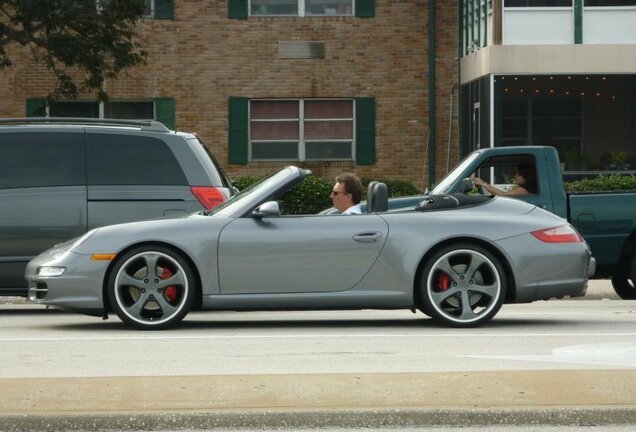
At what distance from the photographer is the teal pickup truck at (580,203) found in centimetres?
1606

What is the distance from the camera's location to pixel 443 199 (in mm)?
12148

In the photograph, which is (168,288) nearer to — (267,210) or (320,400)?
(267,210)

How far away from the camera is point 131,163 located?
46.7 feet

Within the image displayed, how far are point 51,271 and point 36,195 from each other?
87.6 inches

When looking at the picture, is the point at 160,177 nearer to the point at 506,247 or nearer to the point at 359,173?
the point at 506,247

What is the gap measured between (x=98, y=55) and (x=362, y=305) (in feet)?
51.5

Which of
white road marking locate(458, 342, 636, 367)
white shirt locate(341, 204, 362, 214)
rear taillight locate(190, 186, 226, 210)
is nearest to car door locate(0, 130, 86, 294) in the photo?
rear taillight locate(190, 186, 226, 210)

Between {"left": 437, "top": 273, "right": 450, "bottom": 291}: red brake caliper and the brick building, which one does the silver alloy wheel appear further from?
the brick building

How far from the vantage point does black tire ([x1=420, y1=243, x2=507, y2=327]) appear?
38.5 ft

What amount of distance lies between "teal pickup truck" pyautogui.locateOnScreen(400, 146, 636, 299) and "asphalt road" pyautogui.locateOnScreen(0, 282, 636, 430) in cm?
272

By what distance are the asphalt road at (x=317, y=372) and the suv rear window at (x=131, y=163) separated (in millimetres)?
1454

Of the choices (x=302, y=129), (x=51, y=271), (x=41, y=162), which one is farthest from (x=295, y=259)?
(x=302, y=129)

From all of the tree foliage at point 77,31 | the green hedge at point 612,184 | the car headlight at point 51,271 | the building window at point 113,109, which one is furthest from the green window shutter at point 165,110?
the car headlight at point 51,271

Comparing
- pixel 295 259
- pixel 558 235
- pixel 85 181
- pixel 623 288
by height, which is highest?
pixel 85 181
